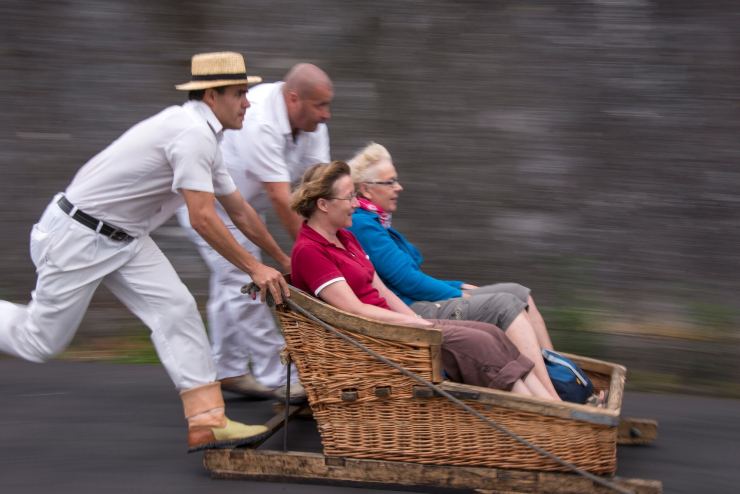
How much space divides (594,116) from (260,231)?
3893 mm

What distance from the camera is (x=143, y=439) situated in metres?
5.12

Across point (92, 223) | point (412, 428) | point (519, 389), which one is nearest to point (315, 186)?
point (92, 223)

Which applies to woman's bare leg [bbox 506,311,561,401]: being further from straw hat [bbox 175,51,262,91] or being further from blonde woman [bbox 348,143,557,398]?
straw hat [bbox 175,51,262,91]

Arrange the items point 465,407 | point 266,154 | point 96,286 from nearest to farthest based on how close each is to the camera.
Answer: point 465,407 < point 96,286 < point 266,154

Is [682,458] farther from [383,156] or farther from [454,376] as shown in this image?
[383,156]

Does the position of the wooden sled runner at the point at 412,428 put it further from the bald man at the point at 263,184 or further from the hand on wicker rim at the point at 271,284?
the bald man at the point at 263,184

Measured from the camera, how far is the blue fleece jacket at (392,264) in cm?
504

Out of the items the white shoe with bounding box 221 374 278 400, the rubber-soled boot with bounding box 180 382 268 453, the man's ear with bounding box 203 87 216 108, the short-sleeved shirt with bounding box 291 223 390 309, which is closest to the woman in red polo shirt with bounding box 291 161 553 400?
the short-sleeved shirt with bounding box 291 223 390 309

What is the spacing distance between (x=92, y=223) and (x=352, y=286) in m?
1.22

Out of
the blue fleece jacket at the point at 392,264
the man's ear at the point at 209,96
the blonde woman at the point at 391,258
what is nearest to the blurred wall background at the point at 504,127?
the blonde woman at the point at 391,258

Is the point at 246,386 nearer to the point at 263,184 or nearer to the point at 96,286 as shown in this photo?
the point at 263,184

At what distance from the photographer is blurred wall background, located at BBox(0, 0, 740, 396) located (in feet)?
23.5

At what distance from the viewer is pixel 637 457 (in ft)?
16.0

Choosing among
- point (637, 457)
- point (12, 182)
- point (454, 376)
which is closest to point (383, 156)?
point (454, 376)
